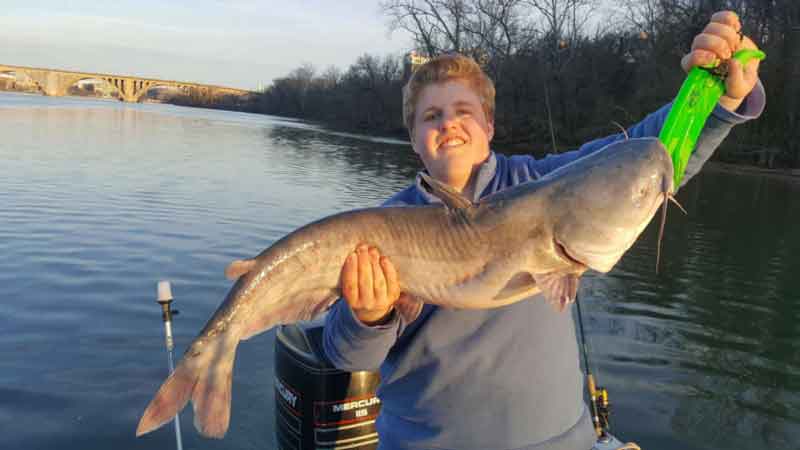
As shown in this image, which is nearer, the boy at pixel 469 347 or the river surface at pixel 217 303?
the boy at pixel 469 347

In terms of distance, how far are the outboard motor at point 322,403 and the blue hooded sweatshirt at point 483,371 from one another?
3.49ft

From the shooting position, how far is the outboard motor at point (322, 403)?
348 centimetres

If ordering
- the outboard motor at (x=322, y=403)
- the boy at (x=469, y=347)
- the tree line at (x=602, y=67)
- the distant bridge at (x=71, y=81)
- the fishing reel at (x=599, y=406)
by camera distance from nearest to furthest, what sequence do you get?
the boy at (x=469, y=347) < the outboard motor at (x=322, y=403) < the fishing reel at (x=599, y=406) < the tree line at (x=602, y=67) < the distant bridge at (x=71, y=81)

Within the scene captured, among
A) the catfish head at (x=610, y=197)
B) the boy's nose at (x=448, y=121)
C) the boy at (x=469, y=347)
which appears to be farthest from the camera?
the boy's nose at (x=448, y=121)

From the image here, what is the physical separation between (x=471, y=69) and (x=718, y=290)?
932 cm

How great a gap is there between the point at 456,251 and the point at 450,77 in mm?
845

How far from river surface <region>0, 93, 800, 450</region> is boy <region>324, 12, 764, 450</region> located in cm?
295

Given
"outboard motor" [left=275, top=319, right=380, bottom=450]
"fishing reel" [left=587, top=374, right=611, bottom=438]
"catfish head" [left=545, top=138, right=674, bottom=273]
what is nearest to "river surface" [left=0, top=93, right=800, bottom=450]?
"outboard motor" [left=275, top=319, right=380, bottom=450]

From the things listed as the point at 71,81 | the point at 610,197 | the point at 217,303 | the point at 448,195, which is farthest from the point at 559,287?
the point at 71,81

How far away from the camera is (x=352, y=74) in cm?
8381

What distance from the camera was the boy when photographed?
7.28 feet

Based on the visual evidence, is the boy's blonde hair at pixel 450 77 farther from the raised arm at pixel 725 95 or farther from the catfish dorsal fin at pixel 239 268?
Result: the catfish dorsal fin at pixel 239 268

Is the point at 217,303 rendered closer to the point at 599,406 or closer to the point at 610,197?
the point at 599,406

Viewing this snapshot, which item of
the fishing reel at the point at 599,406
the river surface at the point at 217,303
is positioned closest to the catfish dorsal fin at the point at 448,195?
the fishing reel at the point at 599,406
